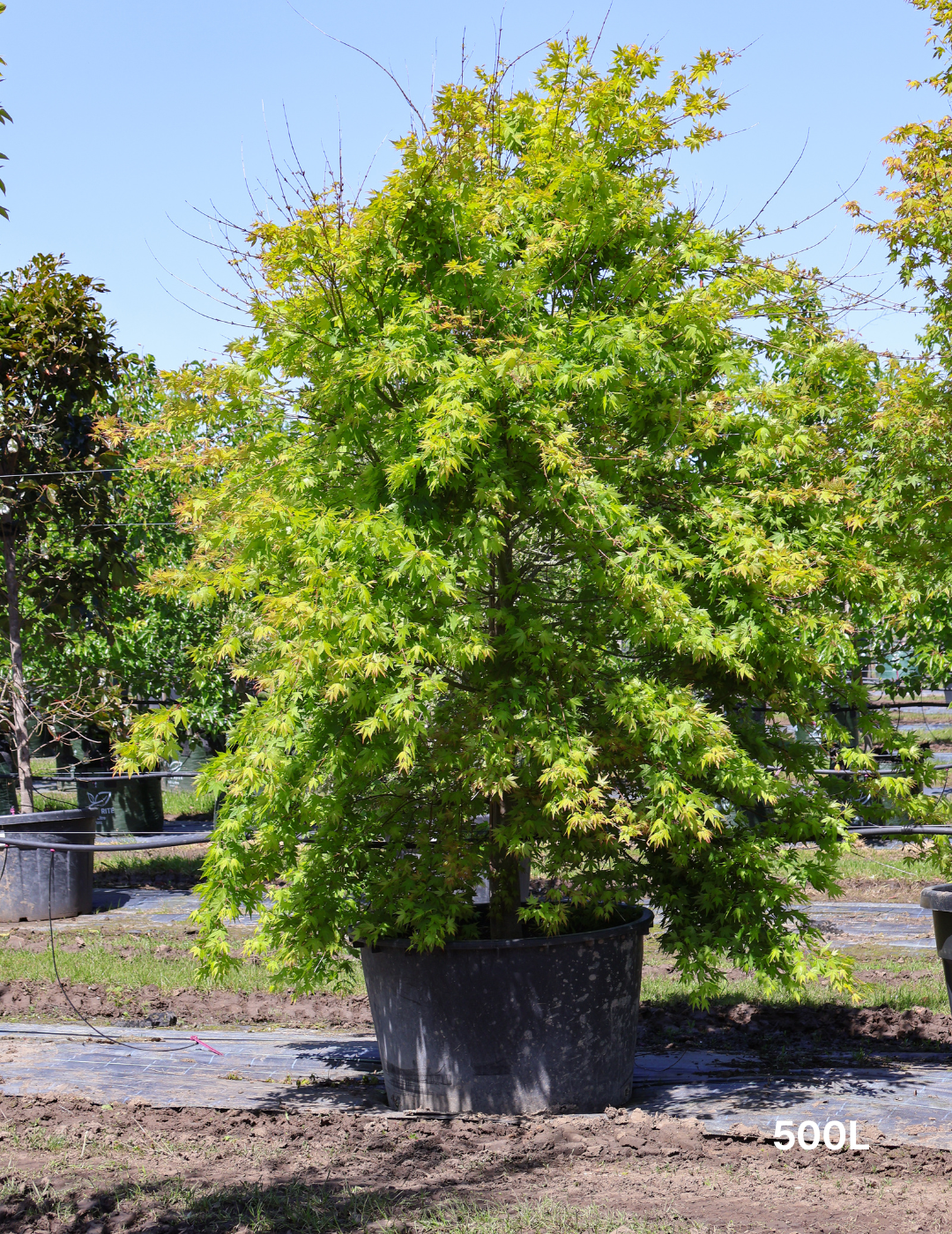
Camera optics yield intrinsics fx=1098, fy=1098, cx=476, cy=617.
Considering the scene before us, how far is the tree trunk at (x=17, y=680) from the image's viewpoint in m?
9.88

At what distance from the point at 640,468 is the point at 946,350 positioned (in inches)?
193

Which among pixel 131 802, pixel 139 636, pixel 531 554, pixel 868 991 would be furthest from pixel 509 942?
pixel 131 802

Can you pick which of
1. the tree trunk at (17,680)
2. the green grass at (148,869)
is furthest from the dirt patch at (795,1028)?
the green grass at (148,869)

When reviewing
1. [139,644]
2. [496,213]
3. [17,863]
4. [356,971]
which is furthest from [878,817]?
[139,644]

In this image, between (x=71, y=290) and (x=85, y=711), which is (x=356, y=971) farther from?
(x=71, y=290)

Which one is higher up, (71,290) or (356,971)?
(71,290)

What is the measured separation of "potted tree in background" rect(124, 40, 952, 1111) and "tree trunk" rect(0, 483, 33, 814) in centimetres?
581

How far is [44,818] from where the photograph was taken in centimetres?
938

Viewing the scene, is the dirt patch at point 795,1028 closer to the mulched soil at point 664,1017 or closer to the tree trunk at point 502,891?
the mulched soil at point 664,1017

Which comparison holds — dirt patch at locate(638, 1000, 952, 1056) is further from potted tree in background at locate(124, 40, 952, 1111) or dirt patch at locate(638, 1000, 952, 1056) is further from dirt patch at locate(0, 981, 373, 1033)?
dirt patch at locate(0, 981, 373, 1033)

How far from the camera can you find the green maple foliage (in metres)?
4.23

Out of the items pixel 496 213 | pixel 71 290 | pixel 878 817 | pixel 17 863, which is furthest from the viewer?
pixel 71 290

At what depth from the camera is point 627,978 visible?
482cm

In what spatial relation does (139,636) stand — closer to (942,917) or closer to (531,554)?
(531,554)
